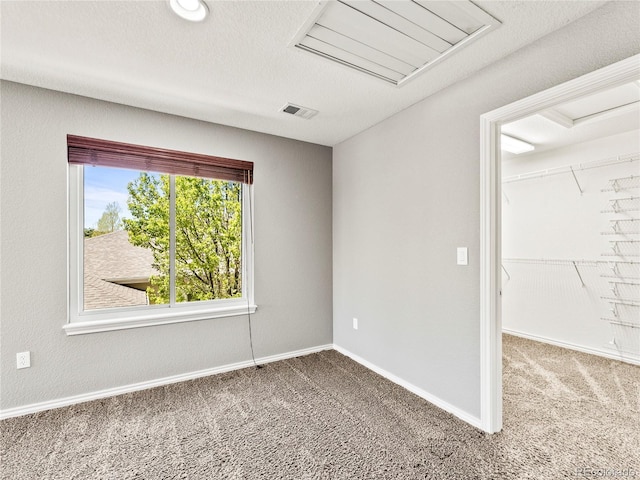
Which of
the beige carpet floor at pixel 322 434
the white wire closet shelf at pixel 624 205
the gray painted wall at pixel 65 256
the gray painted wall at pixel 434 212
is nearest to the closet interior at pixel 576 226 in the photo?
the white wire closet shelf at pixel 624 205

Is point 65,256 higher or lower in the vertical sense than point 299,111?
lower

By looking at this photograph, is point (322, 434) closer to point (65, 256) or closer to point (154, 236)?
point (154, 236)

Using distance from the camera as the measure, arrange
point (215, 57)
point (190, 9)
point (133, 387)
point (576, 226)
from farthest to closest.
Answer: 1. point (576, 226)
2. point (133, 387)
3. point (215, 57)
4. point (190, 9)

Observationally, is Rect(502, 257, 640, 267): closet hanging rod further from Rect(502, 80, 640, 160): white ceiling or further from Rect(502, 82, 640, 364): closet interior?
Rect(502, 80, 640, 160): white ceiling

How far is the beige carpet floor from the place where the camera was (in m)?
1.67

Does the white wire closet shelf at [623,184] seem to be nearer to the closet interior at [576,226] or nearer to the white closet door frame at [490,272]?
the closet interior at [576,226]

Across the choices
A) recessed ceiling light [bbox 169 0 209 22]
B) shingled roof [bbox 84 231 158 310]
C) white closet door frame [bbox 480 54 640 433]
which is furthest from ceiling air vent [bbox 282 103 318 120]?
shingled roof [bbox 84 231 158 310]

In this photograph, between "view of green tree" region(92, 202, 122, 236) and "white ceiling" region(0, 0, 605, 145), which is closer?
"white ceiling" region(0, 0, 605, 145)

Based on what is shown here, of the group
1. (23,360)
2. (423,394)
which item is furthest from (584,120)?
(23,360)

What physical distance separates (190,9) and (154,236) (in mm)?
1872

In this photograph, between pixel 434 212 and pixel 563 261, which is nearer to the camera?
pixel 434 212

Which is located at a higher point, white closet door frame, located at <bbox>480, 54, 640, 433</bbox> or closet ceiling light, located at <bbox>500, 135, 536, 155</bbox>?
closet ceiling light, located at <bbox>500, 135, 536, 155</bbox>

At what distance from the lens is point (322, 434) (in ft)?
6.45

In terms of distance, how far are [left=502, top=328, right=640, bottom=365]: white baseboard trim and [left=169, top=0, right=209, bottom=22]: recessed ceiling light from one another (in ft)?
15.2
